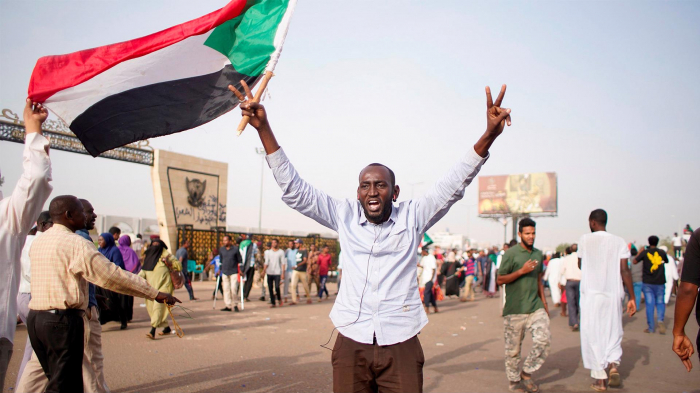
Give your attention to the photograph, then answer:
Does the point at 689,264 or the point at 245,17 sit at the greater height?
the point at 245,17

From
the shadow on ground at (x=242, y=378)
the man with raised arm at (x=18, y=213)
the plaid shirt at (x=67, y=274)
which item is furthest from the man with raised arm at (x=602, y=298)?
the man with raised arm at (x=18, y=213)

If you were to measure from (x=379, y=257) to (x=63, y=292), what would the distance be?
219 centimetres

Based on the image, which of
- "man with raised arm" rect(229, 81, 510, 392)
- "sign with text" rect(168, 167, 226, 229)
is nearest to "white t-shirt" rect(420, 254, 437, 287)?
"man with raised arm" rect(229, 81, 510, 392)

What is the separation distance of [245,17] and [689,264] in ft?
13.3

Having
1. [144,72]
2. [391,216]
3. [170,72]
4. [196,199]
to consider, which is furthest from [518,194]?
[391,216]

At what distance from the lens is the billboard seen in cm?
5250

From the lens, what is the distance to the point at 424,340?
31.6 feet

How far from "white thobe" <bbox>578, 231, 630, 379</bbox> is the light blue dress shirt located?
4421mm

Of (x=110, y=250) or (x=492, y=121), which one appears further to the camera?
(x=110, y=250)

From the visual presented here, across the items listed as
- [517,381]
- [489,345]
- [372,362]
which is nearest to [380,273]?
[372,362]

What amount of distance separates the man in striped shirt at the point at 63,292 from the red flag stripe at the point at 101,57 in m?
1.07

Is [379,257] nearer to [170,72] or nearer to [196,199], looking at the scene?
[170,72]

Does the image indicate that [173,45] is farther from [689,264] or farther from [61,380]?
[689,264]

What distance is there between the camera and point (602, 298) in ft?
21.9
